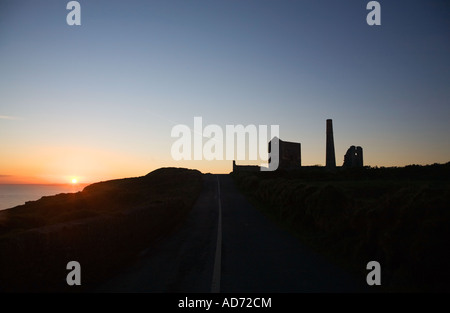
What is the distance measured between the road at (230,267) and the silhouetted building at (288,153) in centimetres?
4332

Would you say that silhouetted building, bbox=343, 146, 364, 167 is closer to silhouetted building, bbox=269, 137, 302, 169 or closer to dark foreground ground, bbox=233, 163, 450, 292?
silhouetted building, bbox=269, 137, 302, 169

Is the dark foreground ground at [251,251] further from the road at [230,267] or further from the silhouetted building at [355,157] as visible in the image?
the silhouetted building at [355,157]

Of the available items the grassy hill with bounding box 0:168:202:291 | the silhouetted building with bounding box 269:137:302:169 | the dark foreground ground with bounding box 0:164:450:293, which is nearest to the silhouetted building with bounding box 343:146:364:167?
the silhouetted building with bounding box 269:137:302:169

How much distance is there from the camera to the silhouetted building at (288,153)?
61097 millimetres

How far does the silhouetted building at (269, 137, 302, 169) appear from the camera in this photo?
61.1 m

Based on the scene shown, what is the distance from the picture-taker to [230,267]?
11.0m

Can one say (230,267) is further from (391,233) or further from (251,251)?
(391,233)

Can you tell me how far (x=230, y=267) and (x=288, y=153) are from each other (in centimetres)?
5253

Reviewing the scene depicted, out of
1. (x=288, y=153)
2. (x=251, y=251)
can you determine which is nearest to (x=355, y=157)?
(x=288, y=153)

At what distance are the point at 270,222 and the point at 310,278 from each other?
12623 mm

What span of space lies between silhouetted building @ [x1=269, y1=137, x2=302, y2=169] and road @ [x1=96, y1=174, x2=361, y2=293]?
4332 cm

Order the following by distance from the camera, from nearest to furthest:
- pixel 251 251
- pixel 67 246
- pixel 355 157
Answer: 1. pixel 67 246
2. pixel 251 251
3. pixel 355 157
